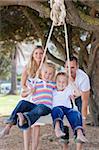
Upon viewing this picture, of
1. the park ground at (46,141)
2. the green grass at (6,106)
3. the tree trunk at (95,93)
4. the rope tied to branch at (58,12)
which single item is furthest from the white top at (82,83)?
the green grass at (6,106)

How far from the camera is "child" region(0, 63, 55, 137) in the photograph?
5502 mm

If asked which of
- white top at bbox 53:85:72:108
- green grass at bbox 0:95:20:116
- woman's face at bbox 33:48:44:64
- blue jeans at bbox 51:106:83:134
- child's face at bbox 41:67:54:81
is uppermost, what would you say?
woman's face at bbox 33:48:44:64

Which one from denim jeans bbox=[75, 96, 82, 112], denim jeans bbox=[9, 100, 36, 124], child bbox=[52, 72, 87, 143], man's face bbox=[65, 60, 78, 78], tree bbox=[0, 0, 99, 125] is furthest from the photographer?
tree bbox=[0, 0, 99, 125]

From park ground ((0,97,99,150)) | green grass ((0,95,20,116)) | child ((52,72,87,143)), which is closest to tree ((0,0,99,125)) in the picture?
park ground ((0,97,99,150))

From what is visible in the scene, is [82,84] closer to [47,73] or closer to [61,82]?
[61,82]

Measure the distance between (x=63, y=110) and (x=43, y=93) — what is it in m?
0.35

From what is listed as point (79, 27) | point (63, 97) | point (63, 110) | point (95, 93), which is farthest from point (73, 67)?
point (95, 93)

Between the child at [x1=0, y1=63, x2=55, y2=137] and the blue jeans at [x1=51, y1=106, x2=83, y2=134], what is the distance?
129 millimetres

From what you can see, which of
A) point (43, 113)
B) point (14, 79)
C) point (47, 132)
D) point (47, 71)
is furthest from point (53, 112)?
point (14, 79)

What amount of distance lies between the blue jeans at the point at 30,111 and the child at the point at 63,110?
0.14 m

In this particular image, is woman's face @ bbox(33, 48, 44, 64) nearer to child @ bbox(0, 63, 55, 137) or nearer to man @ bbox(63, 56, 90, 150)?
child @ bbox(0, 63, 55, 137)

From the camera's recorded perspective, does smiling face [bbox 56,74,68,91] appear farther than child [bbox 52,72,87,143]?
Yes

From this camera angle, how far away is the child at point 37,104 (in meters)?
5.50

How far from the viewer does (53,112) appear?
219 inches
